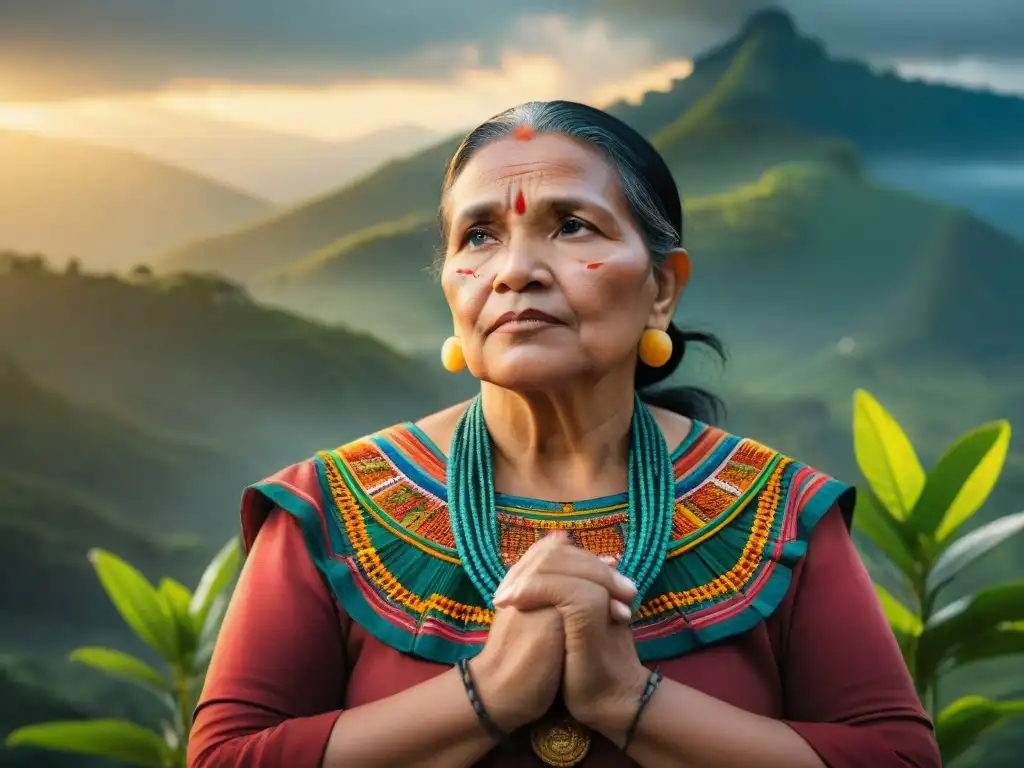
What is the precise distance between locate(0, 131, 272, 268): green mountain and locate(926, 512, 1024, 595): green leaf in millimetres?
2341

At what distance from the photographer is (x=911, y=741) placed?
1452 millimetres

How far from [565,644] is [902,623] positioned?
→ 1359mm

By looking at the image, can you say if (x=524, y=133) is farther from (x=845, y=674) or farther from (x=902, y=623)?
(x=902, y=623)

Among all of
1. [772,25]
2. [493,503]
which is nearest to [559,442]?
[493,503]

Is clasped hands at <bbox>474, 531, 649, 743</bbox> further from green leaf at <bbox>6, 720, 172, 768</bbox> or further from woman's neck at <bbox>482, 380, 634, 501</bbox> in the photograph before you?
green leaf at <bbox>6, 720, 172, 768</bbox>

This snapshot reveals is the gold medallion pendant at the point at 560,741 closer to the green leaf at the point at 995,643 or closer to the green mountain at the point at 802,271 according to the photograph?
the green leaf at the point at 995,643

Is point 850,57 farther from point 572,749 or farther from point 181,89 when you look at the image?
point 572,749

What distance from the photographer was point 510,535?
61.6 inches

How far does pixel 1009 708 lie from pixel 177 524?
7.11 ft

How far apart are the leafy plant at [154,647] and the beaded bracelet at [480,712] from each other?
1404 millimetres

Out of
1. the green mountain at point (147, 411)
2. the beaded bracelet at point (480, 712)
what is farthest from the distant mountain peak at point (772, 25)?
the beaded bracelet at point (480, 712)

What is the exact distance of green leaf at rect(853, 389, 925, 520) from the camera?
251 centimetres

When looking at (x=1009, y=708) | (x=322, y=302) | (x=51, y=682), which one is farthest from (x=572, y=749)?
(x=322, y=302)

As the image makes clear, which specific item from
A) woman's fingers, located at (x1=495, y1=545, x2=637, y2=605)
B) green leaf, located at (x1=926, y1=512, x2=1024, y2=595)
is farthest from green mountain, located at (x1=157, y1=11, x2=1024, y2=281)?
woman's fingers, located at (x1=495, y1=545, x2=637, y2=605)
